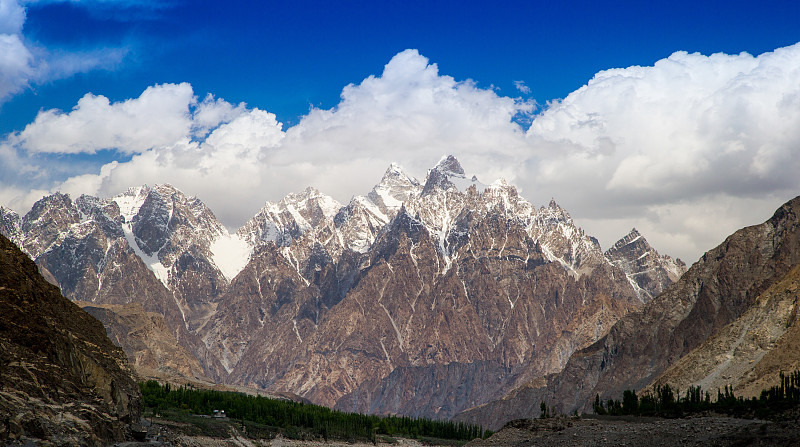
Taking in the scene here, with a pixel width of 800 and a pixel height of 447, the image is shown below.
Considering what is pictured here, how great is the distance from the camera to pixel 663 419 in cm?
11325

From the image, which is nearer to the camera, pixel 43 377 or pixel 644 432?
pixel 43 377

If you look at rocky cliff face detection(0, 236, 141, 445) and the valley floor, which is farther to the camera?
the valley floor

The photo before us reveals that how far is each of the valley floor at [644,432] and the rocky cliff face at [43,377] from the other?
43.3 m

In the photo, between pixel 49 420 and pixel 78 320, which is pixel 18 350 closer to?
pixel 49 420

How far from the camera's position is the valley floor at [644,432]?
80562 millimetres

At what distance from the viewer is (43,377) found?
8212 centimetres

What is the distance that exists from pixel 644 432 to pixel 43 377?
57324 mm

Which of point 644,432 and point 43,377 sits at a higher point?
point 43,377

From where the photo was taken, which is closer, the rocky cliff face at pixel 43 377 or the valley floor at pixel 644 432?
the rocky cliff face at pixel 43 377

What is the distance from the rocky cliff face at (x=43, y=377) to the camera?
7356 cm

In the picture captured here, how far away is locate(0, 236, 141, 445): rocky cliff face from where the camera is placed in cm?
7356

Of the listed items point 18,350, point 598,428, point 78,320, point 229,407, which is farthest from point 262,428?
point 18,350

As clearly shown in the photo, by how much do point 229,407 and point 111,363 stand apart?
240 ft

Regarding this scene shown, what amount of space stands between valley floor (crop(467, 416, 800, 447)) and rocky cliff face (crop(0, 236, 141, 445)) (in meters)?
43.3
